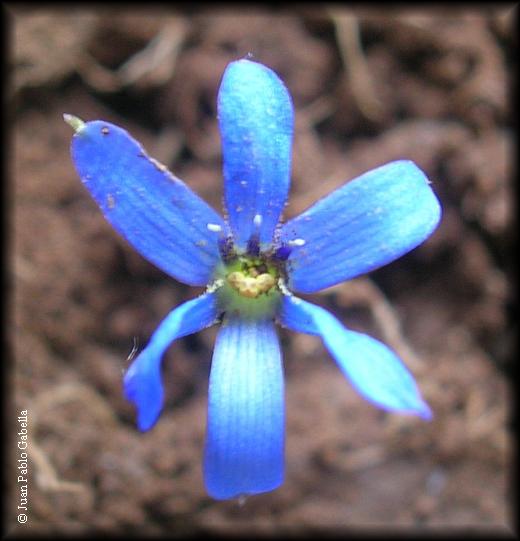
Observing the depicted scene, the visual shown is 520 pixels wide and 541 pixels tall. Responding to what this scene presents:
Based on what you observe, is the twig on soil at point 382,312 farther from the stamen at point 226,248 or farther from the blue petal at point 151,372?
the blue petal at point 151,372

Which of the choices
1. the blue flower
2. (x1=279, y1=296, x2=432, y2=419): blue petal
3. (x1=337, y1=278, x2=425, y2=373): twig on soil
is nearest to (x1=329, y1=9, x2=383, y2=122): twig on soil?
(x1=337, y1=278, x2=425, y2=373): twig on soil

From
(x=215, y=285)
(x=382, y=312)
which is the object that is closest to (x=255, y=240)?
(x=215, y=285)

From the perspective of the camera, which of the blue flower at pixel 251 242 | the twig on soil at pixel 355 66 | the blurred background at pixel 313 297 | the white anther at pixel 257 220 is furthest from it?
the twig on soil at pixel 355 66

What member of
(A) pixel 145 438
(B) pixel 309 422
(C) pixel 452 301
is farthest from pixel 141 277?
(C) pixel 452 301

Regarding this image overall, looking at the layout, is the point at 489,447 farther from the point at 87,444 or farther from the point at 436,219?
the point at 87,444

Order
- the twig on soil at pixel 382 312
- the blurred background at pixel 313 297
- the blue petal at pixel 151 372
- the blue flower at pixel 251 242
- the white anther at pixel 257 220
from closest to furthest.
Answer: the blue petal at pixel 151 372 → the blue flower at pixel 251 242 → the white anther at pixel 257 220 → the blurred background at pixel 313 297 → the twig on soil at pixel 382 312

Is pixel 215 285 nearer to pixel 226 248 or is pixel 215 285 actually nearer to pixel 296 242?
pixel 226 248

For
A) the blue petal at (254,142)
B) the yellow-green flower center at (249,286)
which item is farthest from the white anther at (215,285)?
the blue petal at (254,142)
